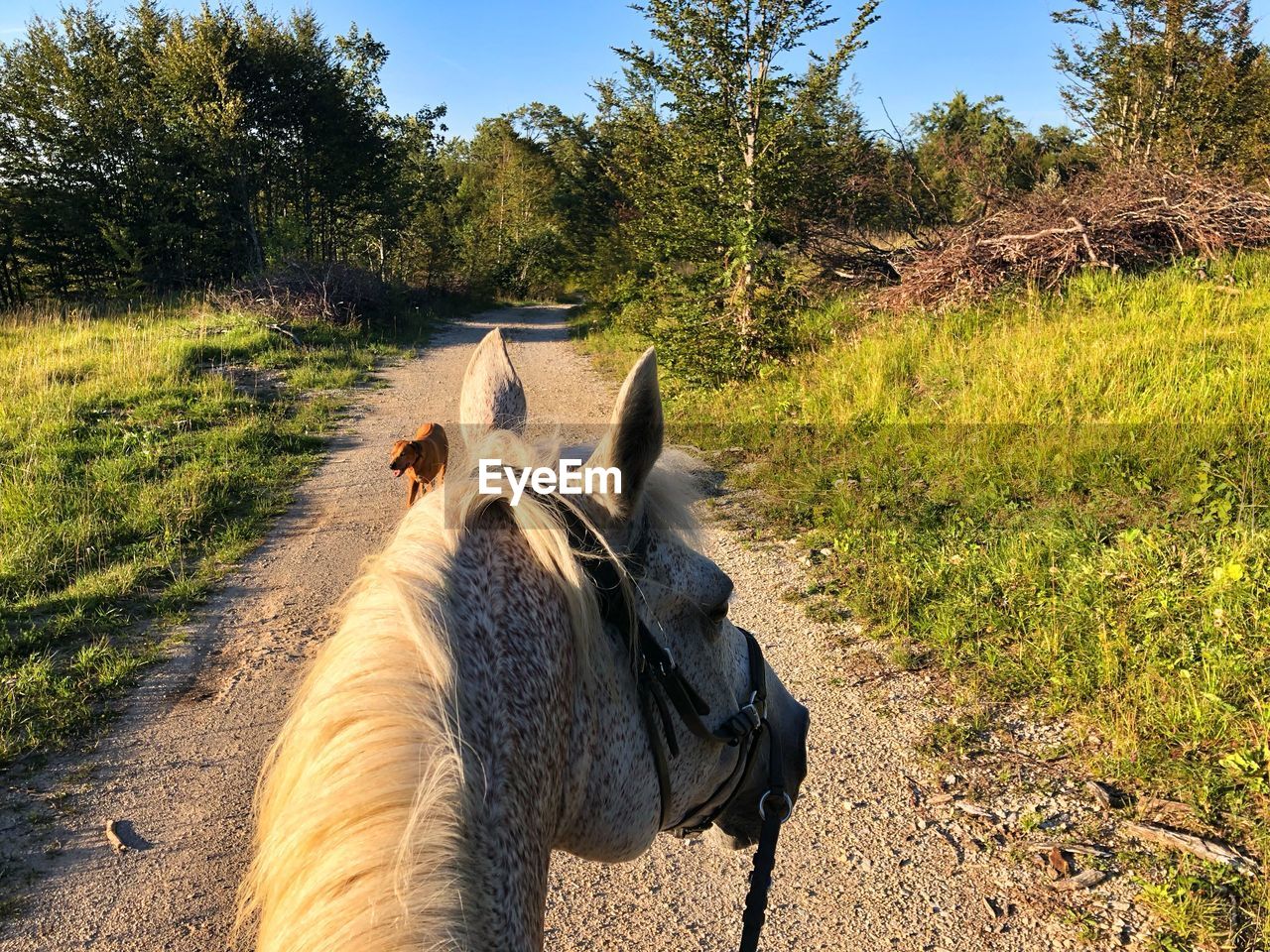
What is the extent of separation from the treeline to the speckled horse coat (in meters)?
8.06

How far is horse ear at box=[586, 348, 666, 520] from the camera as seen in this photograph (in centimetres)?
111

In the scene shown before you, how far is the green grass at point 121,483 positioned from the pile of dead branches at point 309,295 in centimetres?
303

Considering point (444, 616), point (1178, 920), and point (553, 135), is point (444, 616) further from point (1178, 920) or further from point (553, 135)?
point (553, 135)

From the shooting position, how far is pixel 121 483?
6496 mm

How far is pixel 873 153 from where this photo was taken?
36.6 ft

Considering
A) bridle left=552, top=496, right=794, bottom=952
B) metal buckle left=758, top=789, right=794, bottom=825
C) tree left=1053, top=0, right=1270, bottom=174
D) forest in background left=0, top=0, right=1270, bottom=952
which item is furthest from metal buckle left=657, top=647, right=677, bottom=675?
tree left=1053, top=0, right=1270, bottom=174

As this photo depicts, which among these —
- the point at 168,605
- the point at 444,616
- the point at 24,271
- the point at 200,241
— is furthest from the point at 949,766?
the point at 24,271

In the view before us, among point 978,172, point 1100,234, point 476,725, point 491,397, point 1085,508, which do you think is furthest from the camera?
point 978,172

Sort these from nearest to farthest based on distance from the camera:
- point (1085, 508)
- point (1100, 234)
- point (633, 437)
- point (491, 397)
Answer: point (633, 437), point (491, 397), point (1085, 508), point (1100, 234)

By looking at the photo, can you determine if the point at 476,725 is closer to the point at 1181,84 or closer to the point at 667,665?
the point at 667,665

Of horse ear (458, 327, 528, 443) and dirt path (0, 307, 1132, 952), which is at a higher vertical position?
horse ear (458, 327, 528, 443)

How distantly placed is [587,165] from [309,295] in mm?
15818

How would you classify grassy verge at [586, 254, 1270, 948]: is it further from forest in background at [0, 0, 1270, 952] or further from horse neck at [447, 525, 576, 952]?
horse neck at [447, 525, 576, 952]

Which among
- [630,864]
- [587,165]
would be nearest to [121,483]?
[630,864]
